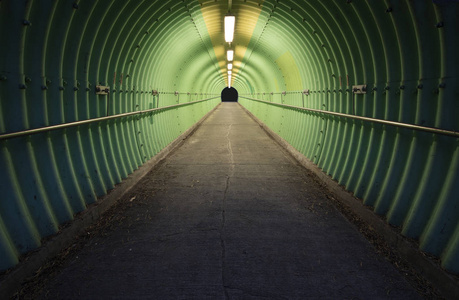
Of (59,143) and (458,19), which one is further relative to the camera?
(59,143)

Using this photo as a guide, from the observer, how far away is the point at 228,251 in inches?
140

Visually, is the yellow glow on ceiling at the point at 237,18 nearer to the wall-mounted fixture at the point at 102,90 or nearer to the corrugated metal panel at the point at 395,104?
the corrugated metal panel at the point at 395,104

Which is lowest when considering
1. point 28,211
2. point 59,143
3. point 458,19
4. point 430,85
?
point 28,211

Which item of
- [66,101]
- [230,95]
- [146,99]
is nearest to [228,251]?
[66,101]

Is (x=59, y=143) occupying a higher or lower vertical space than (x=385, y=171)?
higher

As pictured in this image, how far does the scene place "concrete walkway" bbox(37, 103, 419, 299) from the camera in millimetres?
2871

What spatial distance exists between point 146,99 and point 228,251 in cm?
522

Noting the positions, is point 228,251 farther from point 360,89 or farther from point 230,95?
point 230,95

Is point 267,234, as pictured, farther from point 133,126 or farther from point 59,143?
point 133,126

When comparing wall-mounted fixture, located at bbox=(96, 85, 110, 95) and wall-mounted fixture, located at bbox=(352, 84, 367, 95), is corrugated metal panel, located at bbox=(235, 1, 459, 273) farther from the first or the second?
wall-mounted fixture, located at bbox=(96, 85, 110, 95)

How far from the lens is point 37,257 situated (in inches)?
123

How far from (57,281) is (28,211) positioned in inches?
30.9

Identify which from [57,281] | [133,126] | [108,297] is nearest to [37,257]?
[57,281]

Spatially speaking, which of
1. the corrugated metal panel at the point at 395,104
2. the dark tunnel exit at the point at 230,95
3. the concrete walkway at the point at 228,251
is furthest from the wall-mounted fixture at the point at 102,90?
the dark tunnel exit at the point at 230,95
